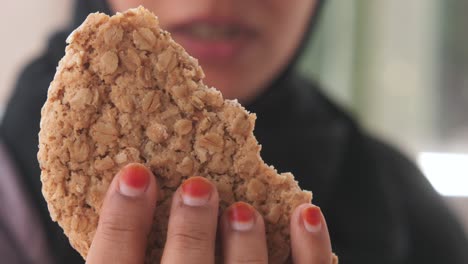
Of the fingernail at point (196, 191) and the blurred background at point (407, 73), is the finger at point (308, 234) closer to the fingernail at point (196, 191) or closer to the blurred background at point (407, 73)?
the fingernail at point (196, 191)

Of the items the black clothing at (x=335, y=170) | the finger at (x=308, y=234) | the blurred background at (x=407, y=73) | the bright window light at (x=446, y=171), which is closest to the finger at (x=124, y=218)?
the finger at (x=308, y=234)

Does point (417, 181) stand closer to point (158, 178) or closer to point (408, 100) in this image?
point (408, 100)

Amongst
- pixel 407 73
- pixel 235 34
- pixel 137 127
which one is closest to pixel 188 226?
pixel 137 127

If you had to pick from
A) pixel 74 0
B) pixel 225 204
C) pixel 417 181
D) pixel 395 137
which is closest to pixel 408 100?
pixel 395 137

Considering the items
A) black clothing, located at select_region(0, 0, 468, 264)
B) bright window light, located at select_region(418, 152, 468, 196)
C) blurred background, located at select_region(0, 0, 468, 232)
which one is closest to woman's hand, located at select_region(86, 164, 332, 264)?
black clothing, located at select_region(0, 0, 468, 264)

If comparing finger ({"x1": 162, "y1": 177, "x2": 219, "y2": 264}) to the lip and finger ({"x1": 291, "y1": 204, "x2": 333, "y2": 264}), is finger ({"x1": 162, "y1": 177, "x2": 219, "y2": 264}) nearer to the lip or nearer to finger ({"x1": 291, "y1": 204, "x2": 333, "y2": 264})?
finger ({"x1": 291, "y1": 204, "x2": 333, "y2": 264})
